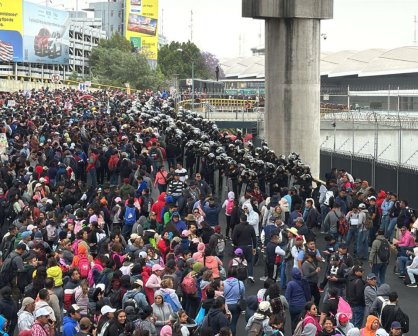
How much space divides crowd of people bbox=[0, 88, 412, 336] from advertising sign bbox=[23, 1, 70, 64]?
80414mm

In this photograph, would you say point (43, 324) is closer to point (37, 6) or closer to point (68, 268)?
point (68, 268)

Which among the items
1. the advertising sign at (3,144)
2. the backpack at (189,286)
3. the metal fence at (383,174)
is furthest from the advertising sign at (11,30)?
the backpack at (189,286)

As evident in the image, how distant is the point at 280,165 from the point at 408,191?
3822 millimetres

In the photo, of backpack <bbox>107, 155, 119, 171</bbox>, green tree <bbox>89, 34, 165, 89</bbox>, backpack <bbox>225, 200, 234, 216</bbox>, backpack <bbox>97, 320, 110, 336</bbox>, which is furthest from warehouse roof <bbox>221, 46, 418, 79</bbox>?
backpack <bbox>97, 320, 110, 336</bbox>

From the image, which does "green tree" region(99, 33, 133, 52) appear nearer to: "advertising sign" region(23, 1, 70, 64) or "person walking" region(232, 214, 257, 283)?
"advertising sign" region(23, 1, 70, 64)

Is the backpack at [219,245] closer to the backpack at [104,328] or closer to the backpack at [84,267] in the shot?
the backpack at [84,267]

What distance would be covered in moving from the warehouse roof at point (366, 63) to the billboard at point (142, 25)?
53.1 ft

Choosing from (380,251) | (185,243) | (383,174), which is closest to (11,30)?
(383,174)

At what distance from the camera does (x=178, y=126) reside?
3278 cm

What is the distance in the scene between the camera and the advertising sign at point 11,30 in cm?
9944

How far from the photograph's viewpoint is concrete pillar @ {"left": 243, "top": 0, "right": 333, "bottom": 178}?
32875mm

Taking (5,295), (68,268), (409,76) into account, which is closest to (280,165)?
(68,268)

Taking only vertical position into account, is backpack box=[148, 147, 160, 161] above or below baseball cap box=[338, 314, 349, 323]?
above

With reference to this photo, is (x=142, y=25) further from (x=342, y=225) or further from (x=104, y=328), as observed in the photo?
(x=104, y=328)
